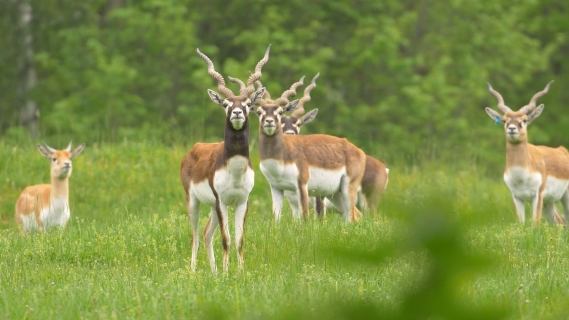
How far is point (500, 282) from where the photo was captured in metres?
7.21

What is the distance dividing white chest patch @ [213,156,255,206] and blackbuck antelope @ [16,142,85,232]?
15.3 ft

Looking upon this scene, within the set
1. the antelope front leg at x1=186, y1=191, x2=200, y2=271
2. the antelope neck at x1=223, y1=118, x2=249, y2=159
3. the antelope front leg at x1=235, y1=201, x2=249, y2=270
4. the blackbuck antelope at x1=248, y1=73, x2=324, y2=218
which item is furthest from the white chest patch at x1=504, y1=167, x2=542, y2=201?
the antelope neck at x1=223, y1=118, x2=249, y2=159

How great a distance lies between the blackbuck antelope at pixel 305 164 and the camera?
11.5 m

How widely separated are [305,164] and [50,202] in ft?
12.1

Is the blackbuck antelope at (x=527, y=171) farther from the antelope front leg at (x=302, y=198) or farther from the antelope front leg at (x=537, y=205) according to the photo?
the antelope front leg at (x=302, y=198)

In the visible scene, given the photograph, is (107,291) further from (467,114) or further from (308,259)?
(467,114)

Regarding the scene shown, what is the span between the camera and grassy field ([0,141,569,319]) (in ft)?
7.22

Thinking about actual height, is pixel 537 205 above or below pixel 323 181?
below

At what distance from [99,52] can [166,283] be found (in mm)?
24445

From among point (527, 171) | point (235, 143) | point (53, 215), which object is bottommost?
point (53, 215)

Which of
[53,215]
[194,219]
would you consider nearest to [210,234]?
[194,219]

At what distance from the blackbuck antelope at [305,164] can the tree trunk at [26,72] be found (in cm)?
1850

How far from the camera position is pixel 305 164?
11.9 metres

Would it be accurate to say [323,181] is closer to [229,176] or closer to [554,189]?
[229,176]
